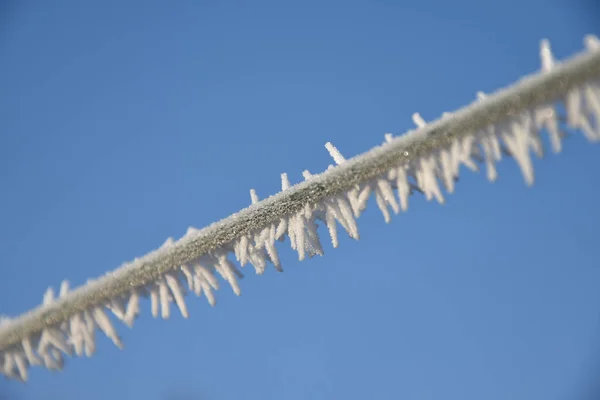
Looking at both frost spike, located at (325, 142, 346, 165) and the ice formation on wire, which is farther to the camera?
frost spike, located at (325, 142, 346, 165)

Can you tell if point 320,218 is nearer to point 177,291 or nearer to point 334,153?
point 334,153

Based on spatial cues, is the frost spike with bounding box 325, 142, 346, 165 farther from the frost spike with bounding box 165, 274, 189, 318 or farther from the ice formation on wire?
the frost spike with bounding box 165, 274, 189, 318

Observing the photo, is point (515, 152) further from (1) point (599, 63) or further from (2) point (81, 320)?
(2) point (81, 320)

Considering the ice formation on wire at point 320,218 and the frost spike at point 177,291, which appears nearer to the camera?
the ice formation on wire at point 320,218

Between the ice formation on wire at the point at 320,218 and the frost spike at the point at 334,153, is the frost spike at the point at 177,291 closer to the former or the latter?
the ice formation on wire at the point at 320,218

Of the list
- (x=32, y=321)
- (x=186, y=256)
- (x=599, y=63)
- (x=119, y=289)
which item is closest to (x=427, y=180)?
(x=599, y=63)

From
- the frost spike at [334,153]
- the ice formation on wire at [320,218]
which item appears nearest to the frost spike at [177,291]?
the ice formation on wire at [320,218]

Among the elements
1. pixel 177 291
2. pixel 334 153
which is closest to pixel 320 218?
pixel 334 153

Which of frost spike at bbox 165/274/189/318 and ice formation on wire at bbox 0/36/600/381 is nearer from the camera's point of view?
ice formation on wire at bbox 0/36/600/381

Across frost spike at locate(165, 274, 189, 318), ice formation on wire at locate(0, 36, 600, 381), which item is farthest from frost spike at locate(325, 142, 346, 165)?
frost spike at locate(165, 274, 189, 318)
